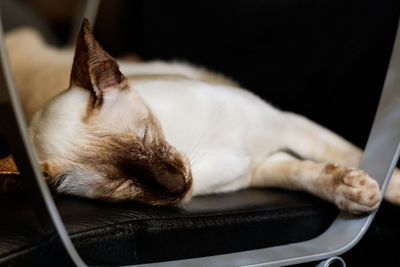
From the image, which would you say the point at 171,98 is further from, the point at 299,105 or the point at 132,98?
the point at 299,105

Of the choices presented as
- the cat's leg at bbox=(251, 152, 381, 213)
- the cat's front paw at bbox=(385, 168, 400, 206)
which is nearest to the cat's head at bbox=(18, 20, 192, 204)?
the cat's leg at bbox=(251, 152, 381, 213)

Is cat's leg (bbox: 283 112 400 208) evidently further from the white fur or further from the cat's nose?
the cat's nose

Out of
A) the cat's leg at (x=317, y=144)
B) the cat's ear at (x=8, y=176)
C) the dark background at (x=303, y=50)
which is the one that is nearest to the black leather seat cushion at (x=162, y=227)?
the cat's ear at (x=8, y=176)

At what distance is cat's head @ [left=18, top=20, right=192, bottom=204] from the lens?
120 cm

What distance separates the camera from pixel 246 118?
58.9 inches

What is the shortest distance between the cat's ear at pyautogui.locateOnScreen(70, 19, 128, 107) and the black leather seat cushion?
1.13 feet

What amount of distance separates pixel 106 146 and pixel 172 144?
245 millimetres

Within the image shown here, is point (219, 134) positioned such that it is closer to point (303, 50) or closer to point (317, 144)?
point (317, 144)

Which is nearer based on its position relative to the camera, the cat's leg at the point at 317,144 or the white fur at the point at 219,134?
the white fur at the point at 219,134

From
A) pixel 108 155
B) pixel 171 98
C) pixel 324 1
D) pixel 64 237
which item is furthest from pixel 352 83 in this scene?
pixel 64 237

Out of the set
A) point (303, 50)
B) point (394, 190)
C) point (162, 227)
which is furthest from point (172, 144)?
point (303, 50)

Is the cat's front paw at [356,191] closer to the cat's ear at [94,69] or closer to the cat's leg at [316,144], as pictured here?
the cat's leg at [316,144]

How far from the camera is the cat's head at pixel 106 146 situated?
3.94 ft

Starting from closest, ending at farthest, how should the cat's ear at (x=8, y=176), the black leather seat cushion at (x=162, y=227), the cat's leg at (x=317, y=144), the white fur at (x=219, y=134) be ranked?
the black leather seat cushion at (x=162, y=227)
the cat's ear at (x=8, y=176)
the white fur at (x=219, y=134)
the cat's leg at (x=317, y=144)
